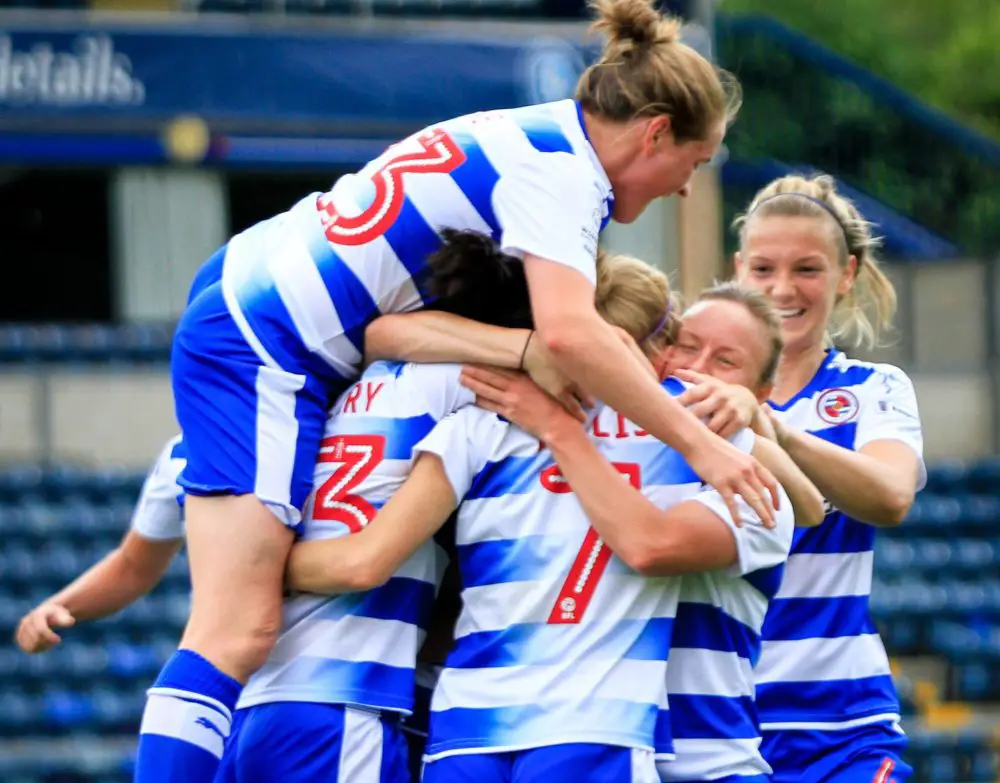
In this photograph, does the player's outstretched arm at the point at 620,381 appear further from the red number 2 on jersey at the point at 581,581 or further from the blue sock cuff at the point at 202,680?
the blue sock cuff at the point at 202,680

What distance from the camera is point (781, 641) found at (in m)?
3.70

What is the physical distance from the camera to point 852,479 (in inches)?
135

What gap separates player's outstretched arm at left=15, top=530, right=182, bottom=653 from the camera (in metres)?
3.74

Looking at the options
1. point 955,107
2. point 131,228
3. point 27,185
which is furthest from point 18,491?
point 955,107

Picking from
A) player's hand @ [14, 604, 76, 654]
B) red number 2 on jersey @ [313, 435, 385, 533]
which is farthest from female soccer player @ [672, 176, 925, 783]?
player's hand @ [14, 604, 76, 654]

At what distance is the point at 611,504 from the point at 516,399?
0.28 meters

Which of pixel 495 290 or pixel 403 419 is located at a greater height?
pixel 495 290

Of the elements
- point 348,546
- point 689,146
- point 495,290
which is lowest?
point 348,546

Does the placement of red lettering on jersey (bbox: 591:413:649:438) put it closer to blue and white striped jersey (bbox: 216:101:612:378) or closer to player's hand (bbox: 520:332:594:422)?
player's hand (bbox: 520:332:594:422)

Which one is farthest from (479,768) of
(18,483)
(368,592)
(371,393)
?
(18,483)

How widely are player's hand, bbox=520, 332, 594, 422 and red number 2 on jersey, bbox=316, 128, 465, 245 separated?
1.34 ft

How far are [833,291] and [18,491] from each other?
6899 mm

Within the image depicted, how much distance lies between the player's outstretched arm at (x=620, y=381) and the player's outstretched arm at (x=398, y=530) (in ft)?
0.99

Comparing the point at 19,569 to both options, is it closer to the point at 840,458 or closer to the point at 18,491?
the point at 18,491
